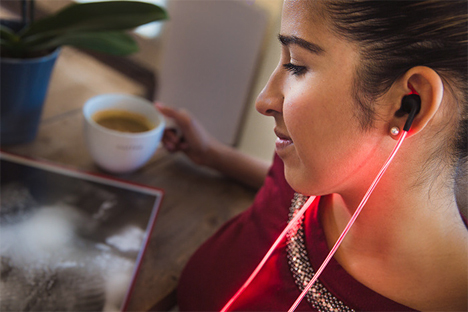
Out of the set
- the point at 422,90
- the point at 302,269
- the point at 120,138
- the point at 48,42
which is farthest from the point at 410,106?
the point at 48,42

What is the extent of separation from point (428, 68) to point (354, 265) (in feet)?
0.74

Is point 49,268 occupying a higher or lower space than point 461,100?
lower

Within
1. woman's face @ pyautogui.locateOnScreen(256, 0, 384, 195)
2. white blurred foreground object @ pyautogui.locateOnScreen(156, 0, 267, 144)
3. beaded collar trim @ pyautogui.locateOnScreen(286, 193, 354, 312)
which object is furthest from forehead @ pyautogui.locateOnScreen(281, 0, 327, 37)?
white blurred foreground object @ pyautogui.locateOnScreen(156, 0, 267, 144)

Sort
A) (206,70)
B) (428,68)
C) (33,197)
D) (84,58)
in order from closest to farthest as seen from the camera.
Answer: (428,68) < (33,197) < (84,58) < (206,70)

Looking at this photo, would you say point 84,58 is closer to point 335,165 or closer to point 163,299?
point 163,299

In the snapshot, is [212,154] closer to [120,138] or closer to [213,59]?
[120,138]

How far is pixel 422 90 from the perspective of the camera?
0.33m

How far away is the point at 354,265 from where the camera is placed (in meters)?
0.46

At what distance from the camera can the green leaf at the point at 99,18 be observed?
0.67 m

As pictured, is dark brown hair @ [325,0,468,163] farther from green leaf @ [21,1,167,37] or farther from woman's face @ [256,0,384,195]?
green leaf @ [21,1,167,37]

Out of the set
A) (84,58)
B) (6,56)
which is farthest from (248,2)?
(6,56)

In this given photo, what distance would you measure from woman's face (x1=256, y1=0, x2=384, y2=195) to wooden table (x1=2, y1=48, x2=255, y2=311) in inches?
10.3

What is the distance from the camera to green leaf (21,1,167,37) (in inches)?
26.3

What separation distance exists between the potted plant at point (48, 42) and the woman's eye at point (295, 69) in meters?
0.33
